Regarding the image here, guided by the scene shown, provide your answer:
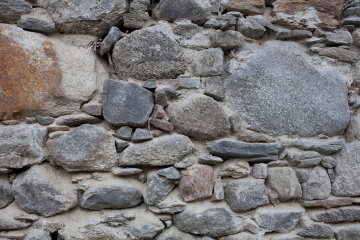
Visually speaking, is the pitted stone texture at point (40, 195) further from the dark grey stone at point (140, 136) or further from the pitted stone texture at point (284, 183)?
the pitted stone texture at point (284, 183)

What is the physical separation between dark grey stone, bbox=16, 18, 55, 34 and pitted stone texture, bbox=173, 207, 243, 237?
1.14 m

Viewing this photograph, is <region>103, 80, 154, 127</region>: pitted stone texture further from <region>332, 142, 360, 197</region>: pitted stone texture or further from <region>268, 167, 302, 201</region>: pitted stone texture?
<region>332, 142, 360, 197</region>: pitted stone texture

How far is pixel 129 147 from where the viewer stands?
4.37ft

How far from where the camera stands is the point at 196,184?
133 cm

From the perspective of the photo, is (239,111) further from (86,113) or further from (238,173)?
(86,113)

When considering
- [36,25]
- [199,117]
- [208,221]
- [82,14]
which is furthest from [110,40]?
[208,221]

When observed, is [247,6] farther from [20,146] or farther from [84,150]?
[20,146]

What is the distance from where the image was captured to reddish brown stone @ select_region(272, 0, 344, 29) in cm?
169

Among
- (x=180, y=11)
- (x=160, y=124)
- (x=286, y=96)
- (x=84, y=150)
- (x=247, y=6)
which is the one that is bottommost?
(x=84, y=150)

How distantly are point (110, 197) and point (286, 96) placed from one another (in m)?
1.05

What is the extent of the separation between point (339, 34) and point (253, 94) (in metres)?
0.72

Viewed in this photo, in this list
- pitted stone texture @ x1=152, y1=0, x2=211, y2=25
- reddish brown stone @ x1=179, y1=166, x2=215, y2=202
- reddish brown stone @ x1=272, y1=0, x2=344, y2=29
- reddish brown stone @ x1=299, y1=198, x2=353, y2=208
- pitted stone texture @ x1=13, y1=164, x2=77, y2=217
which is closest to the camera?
pitted stone texture @ x1=13, y1=164, x2=77, y2=217

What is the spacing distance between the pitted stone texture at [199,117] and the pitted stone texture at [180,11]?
47cm

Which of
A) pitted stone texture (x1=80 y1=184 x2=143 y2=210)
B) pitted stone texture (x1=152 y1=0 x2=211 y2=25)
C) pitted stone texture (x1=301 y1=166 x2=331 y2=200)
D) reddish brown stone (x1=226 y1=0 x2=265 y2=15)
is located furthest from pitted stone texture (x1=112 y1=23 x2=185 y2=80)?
pitted stone texture (x1=301 y1=166 x2=331 y2=200)
